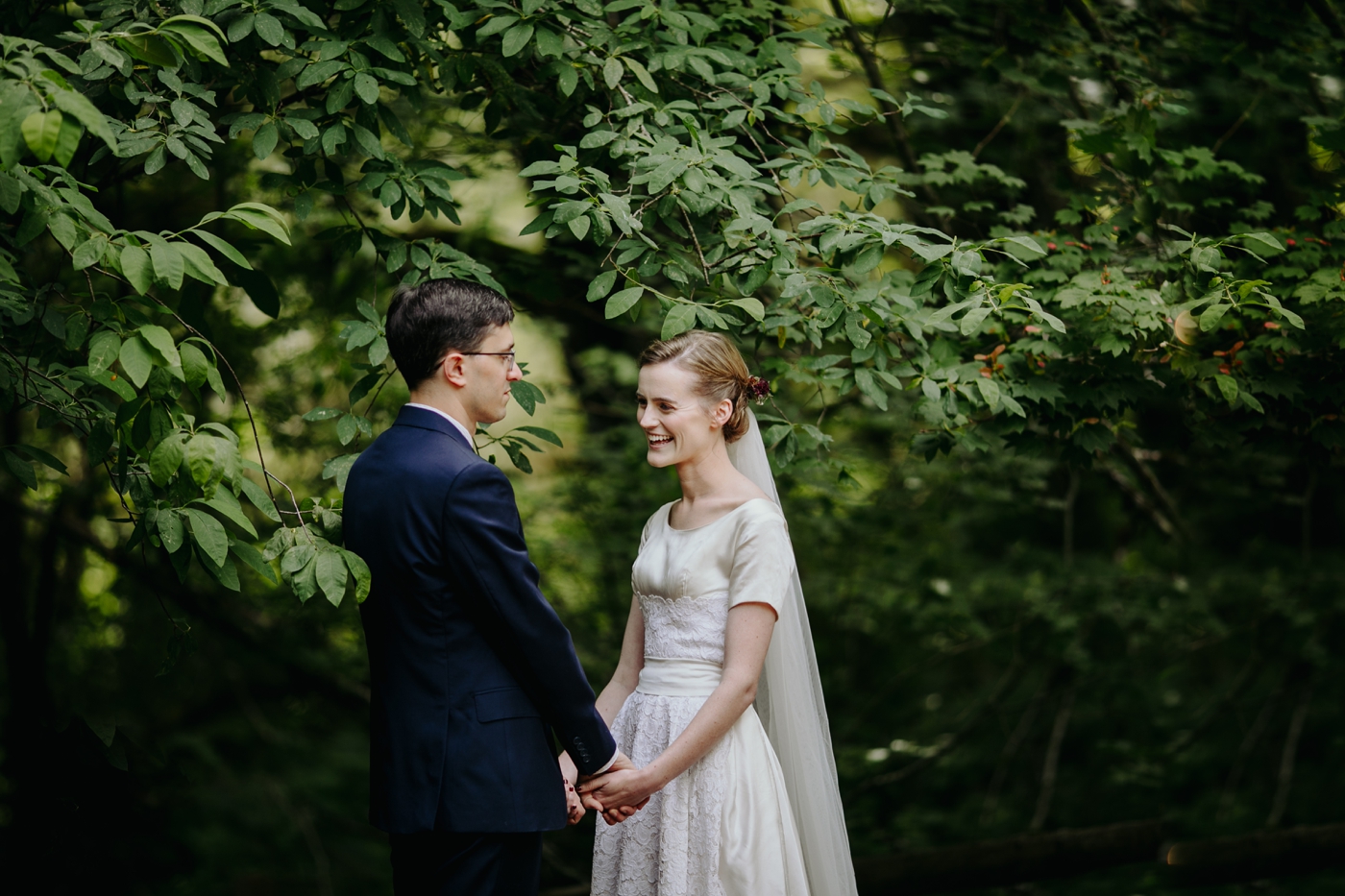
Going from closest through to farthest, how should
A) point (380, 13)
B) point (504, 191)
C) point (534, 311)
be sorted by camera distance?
point (380, 13)
point (534, 311)
point (504, 191)

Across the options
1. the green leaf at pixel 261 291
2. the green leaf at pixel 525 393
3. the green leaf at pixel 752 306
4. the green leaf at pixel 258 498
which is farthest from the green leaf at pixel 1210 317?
the green leaf at pixel 261 291

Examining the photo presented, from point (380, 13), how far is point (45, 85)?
117cm

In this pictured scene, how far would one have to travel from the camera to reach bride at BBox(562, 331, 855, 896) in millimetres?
2301

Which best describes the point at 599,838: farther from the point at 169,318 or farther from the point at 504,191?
the point at 504,191

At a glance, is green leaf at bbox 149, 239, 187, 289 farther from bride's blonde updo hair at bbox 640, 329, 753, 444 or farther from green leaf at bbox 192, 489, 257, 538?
bride's blonde updo hair at bbox 640, 329, 753, 444

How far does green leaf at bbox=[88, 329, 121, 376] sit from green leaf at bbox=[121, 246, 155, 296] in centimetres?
12

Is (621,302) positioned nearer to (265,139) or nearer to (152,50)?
(265,139)

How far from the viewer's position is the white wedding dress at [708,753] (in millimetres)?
2309

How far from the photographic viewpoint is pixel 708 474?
97.9 inches

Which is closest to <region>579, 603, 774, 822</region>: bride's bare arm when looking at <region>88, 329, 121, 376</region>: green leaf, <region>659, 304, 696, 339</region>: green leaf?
<region>659, 304, 696, 339</region>: green leaf

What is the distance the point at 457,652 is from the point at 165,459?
2.15 ft

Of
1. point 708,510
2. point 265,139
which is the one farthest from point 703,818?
point 265,139

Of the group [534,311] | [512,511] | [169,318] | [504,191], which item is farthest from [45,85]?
[504,191]

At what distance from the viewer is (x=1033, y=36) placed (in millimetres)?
4000
